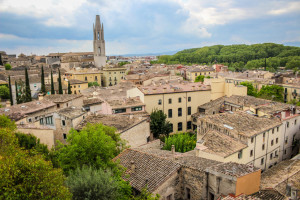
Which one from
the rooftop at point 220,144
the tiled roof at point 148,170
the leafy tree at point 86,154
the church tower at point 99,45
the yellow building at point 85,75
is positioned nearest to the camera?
the leafy tree at point 86,154

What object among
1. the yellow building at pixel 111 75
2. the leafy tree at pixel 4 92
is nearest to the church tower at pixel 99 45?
the yellow building at pixel 111 75

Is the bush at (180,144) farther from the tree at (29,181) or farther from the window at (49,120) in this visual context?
the tree at (29,181)

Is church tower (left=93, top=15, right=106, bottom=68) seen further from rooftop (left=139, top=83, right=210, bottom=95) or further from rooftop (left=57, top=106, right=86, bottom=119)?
rooftop (left=57, top=106, right=86, bottom=119)

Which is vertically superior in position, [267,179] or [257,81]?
[257,81]

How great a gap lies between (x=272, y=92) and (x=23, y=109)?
51.3 metres

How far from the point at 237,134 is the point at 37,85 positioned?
173 feet

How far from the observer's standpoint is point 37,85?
63.8m

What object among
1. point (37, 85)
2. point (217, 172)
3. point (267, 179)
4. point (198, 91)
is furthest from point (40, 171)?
point (37, 85)

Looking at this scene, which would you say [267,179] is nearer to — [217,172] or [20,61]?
[217,172]

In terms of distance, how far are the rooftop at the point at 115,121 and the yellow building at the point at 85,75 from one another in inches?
2119

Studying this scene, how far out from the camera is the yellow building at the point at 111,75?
89.2m

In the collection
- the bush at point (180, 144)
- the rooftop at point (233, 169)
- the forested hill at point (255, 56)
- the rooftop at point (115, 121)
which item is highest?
the forested hill at point (255, 56)

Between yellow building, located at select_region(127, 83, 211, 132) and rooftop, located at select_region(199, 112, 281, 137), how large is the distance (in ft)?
40.5

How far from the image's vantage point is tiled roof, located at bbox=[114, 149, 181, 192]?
54.4ft
